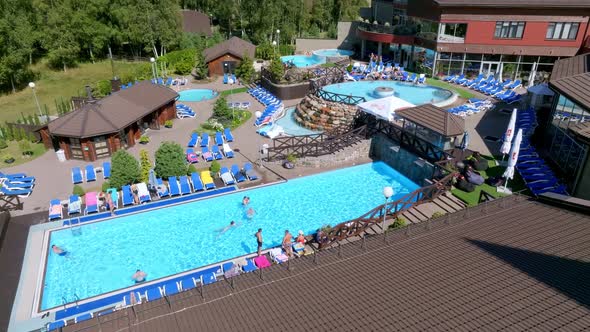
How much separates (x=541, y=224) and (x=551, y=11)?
3020cm

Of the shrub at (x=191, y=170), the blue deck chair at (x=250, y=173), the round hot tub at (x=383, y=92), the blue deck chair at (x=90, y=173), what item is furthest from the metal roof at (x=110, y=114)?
the round hot tub at (x=383, y=92)

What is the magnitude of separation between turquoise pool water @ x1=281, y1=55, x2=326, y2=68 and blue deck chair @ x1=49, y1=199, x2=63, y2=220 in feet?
112

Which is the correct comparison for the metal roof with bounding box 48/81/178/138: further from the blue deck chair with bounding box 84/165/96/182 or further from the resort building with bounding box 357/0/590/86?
the resort building with bounding box 357/0/590/86

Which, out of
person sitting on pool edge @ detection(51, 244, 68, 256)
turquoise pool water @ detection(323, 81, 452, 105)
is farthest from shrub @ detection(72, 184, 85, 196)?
turquoise pool water @ detection(323, 81, 452, 105)

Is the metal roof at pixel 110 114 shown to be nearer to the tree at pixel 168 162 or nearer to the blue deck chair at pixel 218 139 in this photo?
the tree at pixel 168 162

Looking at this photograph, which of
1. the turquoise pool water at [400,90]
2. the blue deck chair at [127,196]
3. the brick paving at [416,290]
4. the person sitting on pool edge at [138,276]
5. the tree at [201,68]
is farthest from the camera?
the tree at [201,68]

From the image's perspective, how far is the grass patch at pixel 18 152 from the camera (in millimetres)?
23734

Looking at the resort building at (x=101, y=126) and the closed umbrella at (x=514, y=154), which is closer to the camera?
the closed umbrella at (x=514, y=154)

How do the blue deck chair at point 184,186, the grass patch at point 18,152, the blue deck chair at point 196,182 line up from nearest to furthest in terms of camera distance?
the blue deck chair at point 184,186, the blue deck chair at point 196,182, the grass patch at point 18,152

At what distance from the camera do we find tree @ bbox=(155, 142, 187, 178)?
817 inches

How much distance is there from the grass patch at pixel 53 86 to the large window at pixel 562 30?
38.5 m

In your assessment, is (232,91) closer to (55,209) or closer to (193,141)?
(193,141)

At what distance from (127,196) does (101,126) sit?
6396 millimetres

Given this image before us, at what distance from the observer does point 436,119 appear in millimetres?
19406
